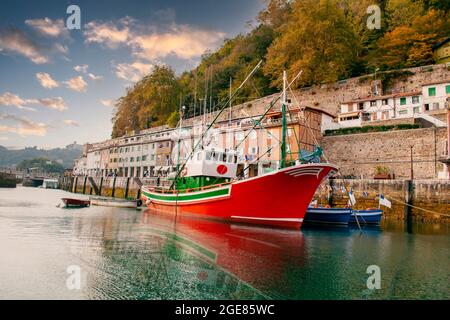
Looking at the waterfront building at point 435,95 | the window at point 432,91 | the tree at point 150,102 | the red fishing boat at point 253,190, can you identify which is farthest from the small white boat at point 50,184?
the window at point 432,91

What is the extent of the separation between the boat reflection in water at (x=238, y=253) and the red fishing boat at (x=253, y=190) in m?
1.08

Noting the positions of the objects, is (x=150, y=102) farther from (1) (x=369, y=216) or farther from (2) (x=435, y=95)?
(1) (x=369, y=216)

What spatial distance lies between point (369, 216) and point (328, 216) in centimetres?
330

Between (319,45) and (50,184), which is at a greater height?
(319,45)

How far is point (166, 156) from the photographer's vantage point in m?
64.1

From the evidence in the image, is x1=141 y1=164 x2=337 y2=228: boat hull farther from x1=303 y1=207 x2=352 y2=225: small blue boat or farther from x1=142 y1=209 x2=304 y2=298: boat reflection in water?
x1=303 y1=207 x2=352 y2=225: small blue boat

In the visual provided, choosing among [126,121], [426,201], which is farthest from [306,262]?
[126,121]

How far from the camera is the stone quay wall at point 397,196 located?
84.1ft

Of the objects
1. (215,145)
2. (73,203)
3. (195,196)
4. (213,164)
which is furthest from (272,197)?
(73,203)

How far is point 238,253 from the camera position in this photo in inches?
492

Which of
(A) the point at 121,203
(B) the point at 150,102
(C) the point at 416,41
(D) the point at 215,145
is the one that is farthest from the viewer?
(B) the point at 150,102

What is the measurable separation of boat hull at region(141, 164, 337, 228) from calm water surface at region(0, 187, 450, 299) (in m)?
1.97
